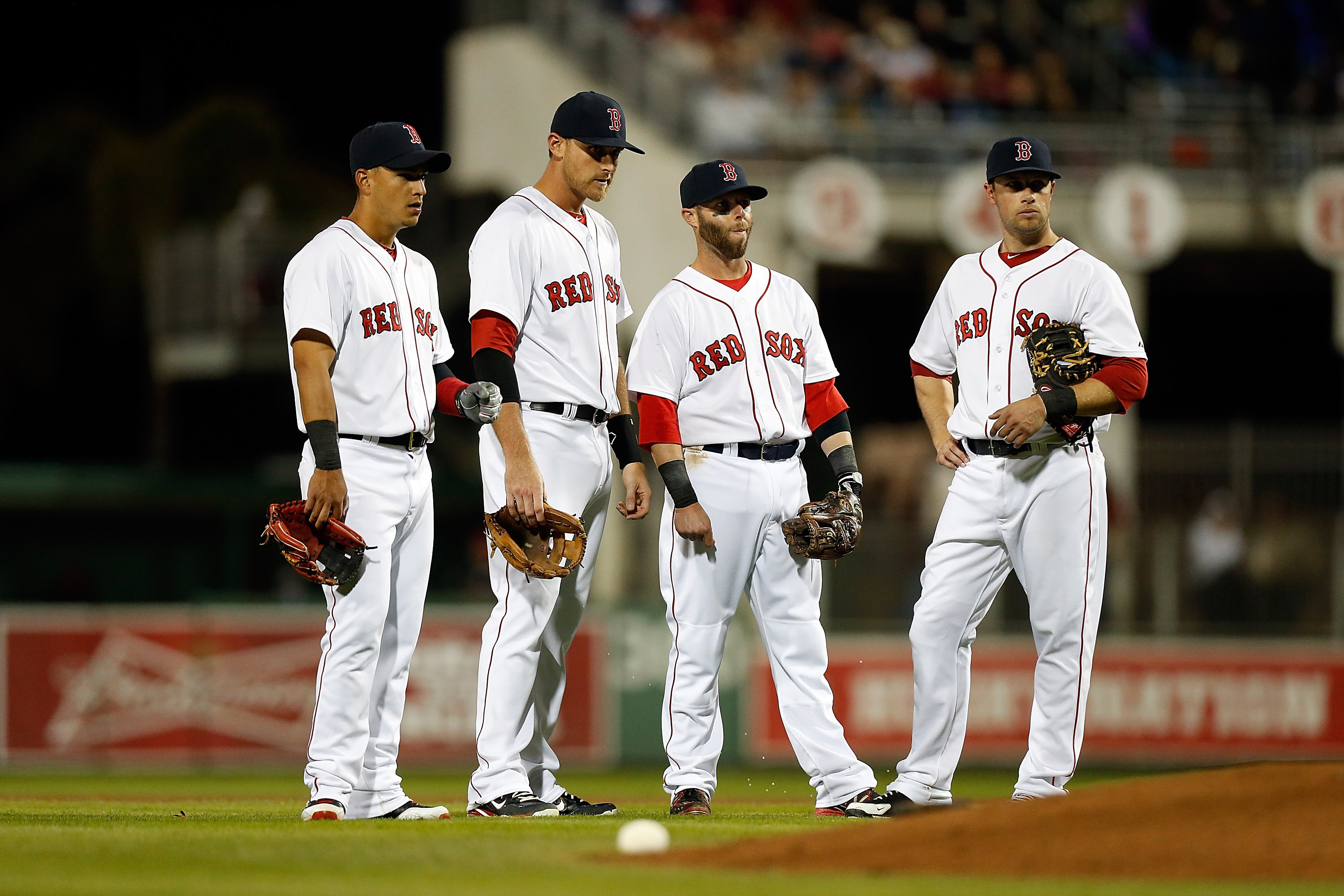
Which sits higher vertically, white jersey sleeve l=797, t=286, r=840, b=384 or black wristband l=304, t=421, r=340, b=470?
white jersey sleeve l=797, t=286, r=840, b=384

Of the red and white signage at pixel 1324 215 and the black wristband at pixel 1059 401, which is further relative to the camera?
the red and white signage at pixel 1324 215

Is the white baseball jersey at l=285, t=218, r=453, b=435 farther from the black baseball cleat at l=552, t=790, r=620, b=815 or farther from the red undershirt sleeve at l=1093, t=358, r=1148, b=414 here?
the red undershirt sleeve at l=1093, t=358, r=1148, b=414

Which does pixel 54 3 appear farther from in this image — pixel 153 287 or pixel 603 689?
pixel 603 689

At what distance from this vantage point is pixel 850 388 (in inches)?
866

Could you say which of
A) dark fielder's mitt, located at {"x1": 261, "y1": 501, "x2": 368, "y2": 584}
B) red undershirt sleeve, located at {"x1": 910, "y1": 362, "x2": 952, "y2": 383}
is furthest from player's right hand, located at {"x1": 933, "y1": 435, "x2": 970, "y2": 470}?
dark fielder's mitt, located at {"x1": 261, "y1": 501, "x2": 368, "y2": 584}

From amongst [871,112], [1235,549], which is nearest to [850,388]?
[871,112]

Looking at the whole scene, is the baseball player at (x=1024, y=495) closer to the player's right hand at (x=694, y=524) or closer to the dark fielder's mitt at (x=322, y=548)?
the player's right hand at (x=694, y=524)

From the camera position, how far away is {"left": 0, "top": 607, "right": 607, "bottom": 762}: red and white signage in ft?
44.0

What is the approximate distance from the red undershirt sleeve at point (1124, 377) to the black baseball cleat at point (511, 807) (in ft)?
8.37

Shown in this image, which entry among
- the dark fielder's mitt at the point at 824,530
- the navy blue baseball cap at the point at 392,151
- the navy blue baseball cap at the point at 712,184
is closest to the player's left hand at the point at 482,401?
the navy blue baseball cap at the point at 392,151

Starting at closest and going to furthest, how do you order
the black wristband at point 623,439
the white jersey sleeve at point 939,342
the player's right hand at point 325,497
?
the player's right hand at point 325,497 → the black wristband at point 623,439 → the white jersey sleeve at point 939,342

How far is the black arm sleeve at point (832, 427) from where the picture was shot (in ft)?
22.5

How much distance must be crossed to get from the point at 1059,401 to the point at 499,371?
6.56 feet

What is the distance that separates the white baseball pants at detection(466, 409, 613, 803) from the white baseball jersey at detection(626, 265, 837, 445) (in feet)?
1.10
